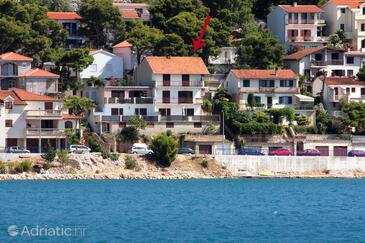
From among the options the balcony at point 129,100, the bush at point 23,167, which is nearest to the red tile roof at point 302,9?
the balcony at point 129,100

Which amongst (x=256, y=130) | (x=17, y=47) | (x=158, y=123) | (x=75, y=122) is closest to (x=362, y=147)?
(x=256, y=130)

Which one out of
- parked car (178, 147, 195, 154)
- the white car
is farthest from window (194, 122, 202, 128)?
the white car

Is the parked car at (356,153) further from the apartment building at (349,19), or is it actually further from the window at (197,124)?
the apartment building at (349,19)

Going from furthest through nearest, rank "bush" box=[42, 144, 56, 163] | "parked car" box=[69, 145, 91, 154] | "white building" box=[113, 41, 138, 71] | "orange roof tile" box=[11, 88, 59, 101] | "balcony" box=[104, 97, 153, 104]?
"white building" box=[113, 41, 138, 71], "balcony" box=[104, 97, 153, 104], "orange roof tile" box=[11, 88, 59, 101], "parked car" box=[69, 145, 91, 154], "bush" box=[42, 144, 56, 163]

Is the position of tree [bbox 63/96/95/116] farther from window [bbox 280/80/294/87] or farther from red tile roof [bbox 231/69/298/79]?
window [bbox 280/80/294/87]

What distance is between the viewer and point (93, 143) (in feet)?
329

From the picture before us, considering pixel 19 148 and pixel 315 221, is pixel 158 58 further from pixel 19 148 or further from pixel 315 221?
pixel 315 221

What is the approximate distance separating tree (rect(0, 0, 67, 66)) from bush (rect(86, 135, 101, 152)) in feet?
41.3

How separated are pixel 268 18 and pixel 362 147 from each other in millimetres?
24787

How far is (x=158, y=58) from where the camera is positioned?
109m

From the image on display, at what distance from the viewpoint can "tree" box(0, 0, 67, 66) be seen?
110062mm

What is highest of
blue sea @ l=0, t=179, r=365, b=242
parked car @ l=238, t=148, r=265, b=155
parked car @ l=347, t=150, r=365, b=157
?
parked car @ l=238, t=148, r=265, b=155

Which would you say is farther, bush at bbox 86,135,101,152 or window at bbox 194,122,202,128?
window at bbox 194,122,202,128

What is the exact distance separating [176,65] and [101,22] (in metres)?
13.4
